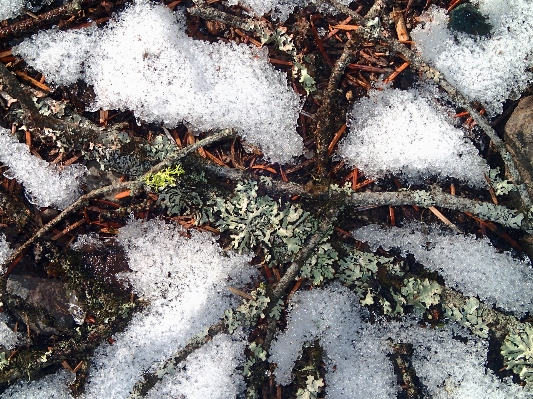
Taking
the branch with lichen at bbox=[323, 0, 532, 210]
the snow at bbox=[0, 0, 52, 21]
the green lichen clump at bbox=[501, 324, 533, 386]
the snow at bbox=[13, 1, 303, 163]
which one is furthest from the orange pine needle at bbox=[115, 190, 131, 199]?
the green lichen clump at bbox=[501, 324, 533, 386]

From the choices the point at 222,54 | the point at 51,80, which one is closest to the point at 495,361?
the point at 222,54

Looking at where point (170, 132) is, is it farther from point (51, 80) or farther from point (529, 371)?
point (529, 371)

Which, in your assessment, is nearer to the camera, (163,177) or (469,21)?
(163,177)

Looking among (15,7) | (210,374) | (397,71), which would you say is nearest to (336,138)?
(397,71)

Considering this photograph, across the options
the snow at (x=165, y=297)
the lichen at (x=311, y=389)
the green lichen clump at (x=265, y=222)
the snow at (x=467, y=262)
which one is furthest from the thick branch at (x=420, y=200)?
the lichen at (x=311, y=389)

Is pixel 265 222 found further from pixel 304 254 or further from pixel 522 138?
pixel 522 138

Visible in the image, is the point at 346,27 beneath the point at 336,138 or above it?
above

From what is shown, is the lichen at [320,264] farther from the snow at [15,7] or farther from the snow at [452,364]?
the snow at [15,7]
